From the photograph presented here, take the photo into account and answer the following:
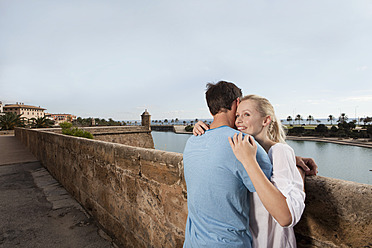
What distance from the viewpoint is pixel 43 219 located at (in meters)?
3.17

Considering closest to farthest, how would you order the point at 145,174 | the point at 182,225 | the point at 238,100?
the point at 238,100 < the point at 182,225 < the point at 145,174

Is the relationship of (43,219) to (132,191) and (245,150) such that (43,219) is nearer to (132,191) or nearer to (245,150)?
(132,191)

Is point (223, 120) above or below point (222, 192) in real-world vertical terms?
above

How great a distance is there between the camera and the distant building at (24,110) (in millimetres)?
85562

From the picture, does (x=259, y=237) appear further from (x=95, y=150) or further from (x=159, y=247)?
(x=95, y=150)

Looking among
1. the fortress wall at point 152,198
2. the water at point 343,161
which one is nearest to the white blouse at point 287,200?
the fortress wall at point 152,198

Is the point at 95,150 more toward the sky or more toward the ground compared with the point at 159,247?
more toward the sky

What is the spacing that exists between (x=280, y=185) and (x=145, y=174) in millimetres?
1526

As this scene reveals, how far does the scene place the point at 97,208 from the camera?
313cm

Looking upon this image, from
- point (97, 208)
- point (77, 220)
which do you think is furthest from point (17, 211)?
point (97, 208)

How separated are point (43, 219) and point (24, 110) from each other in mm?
106558

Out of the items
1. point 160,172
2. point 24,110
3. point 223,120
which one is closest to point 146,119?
point 160,172

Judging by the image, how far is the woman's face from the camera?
1134 millimetres

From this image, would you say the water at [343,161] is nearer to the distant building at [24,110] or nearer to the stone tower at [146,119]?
the stone tower at [146,119]
